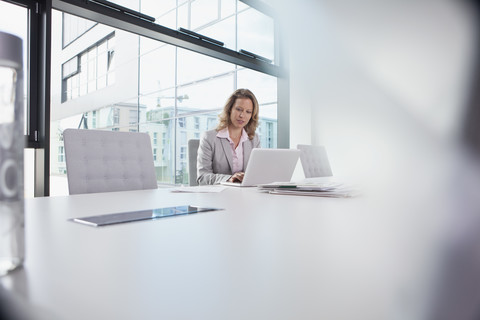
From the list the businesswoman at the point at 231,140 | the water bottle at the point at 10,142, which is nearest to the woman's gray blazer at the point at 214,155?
the businesswoman at the point at 231,140

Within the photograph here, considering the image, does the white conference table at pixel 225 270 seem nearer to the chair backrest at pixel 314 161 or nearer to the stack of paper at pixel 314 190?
the stack of paper at pixel 314 190

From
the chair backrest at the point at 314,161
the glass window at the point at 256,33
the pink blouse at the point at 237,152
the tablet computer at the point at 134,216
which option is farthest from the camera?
the glass window at the point at 256,33

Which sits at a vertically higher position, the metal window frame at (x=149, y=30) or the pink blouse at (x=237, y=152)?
the metal window frame at (x=149, y=30)

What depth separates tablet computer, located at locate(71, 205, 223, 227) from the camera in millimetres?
438

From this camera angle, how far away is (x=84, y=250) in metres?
0.30

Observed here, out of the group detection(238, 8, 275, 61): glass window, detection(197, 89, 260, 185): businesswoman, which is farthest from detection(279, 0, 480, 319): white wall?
detection(238, 8, 275, 61): glass window

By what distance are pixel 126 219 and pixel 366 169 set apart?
0.32 m

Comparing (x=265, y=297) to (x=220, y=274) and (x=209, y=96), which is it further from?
(x=209, y=96)

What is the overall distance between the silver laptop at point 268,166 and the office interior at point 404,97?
0.59m

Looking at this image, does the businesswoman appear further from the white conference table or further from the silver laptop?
the white conference table

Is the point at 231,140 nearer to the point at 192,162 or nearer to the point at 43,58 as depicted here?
the point at 192,162

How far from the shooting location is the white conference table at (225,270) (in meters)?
0.17

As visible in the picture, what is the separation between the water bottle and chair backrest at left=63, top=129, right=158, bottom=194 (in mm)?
845

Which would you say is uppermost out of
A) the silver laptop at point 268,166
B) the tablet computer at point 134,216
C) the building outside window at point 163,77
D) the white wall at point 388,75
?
the building outside window at point 163,77
